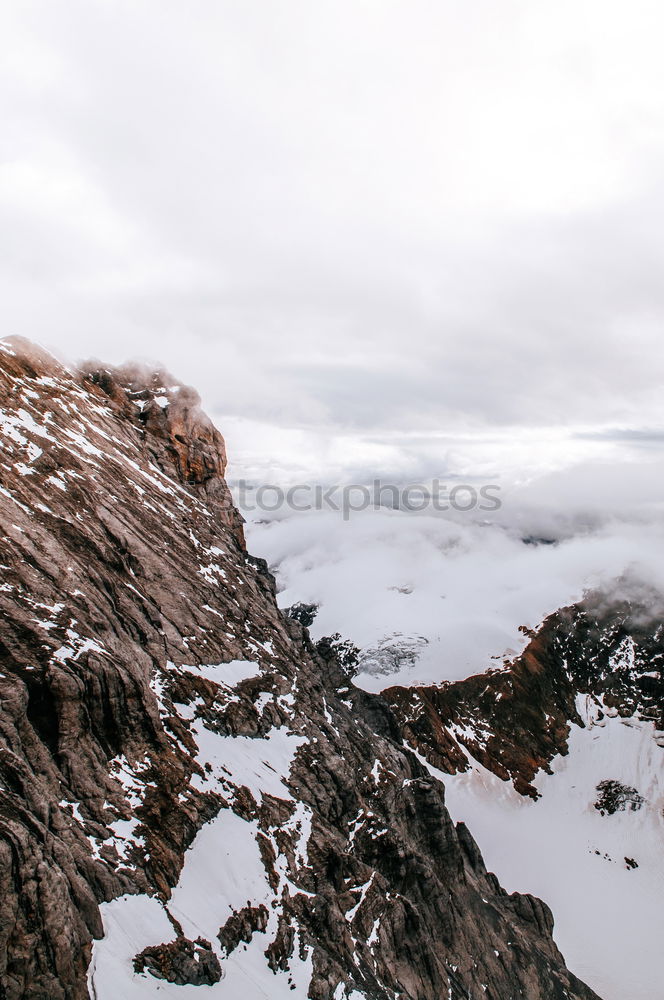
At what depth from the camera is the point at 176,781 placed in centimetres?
4650

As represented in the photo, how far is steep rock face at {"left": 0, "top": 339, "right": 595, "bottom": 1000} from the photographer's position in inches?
1331

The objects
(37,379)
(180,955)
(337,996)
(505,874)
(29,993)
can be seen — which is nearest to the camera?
(29,993)

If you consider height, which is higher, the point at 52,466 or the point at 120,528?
the point at 52,466

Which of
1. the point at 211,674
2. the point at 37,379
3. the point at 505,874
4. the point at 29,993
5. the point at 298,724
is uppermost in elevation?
the point at 37,379

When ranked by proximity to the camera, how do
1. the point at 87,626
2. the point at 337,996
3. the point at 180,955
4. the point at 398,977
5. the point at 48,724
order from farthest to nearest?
the point at 398,977 < the point at 87,626 < the point at 337,996 < the point at 48,724 < the point at 180,955

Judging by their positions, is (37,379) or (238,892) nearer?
(238,892)

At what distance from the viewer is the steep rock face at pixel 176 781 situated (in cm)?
3381

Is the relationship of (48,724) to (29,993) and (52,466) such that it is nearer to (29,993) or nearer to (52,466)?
(29,993)

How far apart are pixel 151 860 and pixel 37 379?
65684mm

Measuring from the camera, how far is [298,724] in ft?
230

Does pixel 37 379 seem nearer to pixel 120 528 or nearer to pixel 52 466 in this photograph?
pixel 52 466

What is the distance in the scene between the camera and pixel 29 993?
26.4 m

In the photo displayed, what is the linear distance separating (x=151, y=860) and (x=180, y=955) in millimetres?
6304

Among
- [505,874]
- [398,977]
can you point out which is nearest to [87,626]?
[398,977]
